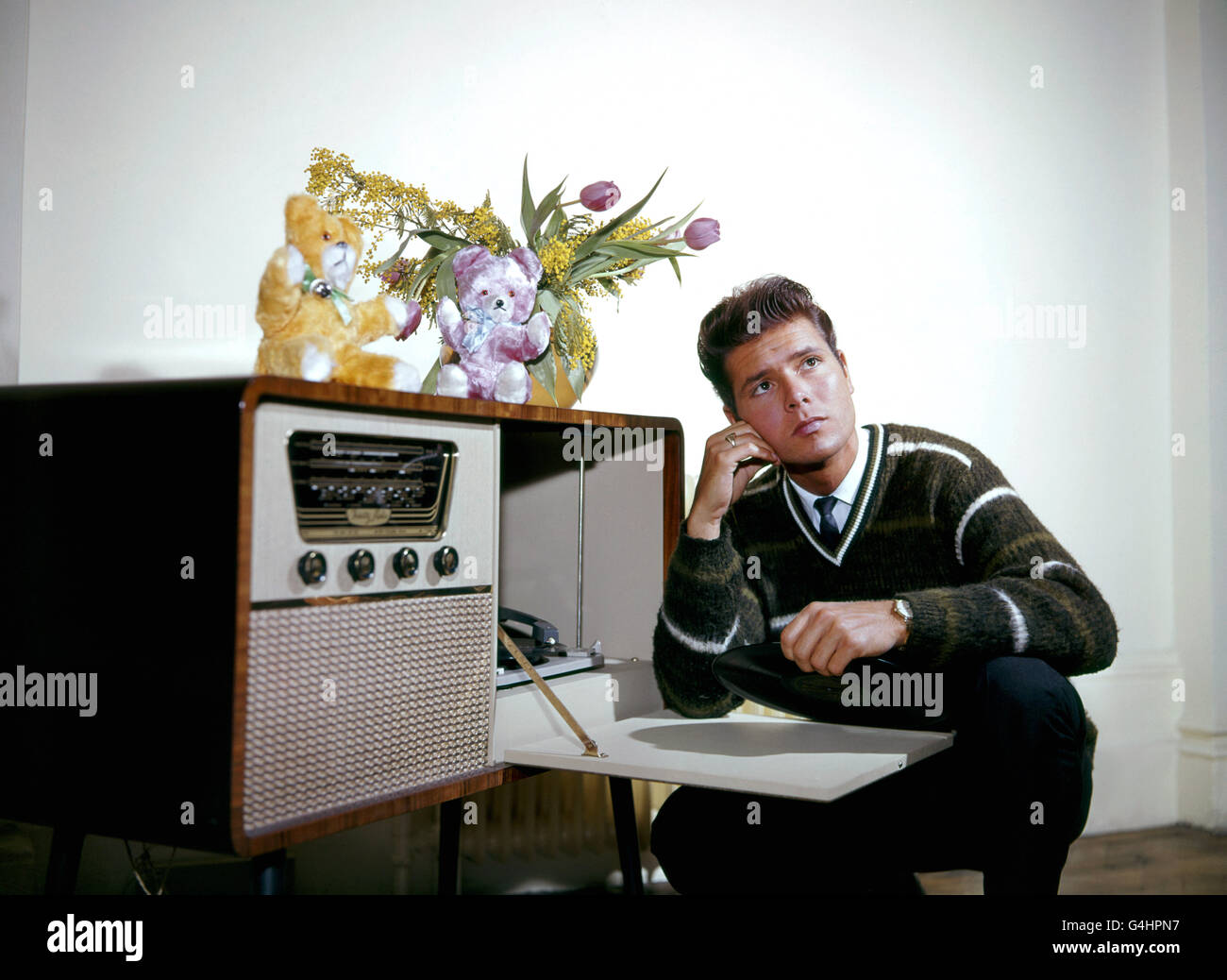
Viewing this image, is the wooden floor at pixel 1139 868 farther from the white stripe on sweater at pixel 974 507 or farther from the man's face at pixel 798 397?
the man's face at pixel 798 397

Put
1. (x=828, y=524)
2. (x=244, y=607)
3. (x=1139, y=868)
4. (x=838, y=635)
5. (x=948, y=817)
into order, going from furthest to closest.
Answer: (x=1139, y=868) < (x=828, y=524) < (x=948, y=817) < (x=838, y=635) < (x=244, y=607)

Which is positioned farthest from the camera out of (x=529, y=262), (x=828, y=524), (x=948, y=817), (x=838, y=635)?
(x=828, y=524)

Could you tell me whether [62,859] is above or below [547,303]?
below

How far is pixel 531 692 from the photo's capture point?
1252 millimetres

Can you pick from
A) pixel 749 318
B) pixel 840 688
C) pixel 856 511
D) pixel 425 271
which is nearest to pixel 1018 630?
pixel 840 688

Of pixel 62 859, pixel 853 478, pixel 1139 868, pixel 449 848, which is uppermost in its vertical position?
pixel 853 478

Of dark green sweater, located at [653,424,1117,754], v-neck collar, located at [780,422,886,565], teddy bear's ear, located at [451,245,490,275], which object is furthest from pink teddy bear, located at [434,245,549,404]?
v-neck collar, located at [780,422,886,565]

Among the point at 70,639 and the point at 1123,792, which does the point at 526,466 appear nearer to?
the point at 70,639

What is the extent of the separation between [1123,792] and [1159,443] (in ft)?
2.68

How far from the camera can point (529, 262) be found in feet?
4.66

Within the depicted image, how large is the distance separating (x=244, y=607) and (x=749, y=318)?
958mm

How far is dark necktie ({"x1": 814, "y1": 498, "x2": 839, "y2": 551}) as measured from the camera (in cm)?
152

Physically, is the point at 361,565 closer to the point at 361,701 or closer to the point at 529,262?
the point at 361,701

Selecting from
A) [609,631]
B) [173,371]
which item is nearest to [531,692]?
[609,631]
